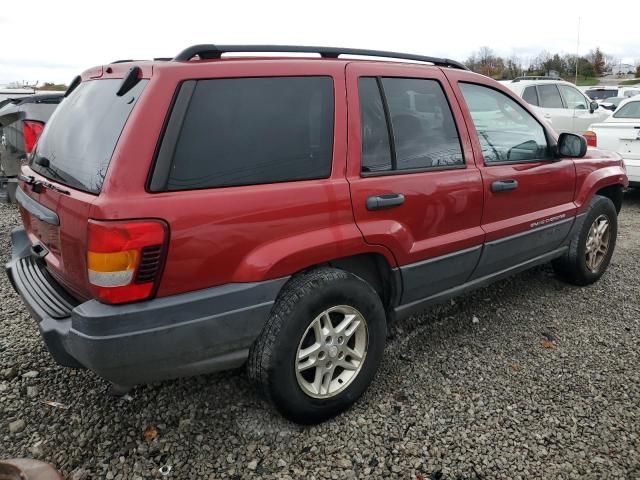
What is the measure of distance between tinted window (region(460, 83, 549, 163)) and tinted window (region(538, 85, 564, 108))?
6.82 metres

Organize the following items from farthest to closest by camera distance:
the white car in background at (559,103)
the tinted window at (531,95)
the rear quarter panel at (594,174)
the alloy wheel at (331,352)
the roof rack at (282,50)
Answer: the white car in background at (559,103), the tinted window at (531,95), the rear quarter panel at (594,174), the alloy wheel at (331,352), the roof rack at (282,50)

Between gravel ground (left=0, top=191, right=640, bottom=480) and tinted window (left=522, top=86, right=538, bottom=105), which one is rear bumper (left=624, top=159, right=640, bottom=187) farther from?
gravel ground (left=0, top=191, right=640, bottom=480)

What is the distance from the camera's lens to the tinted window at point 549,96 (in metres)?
9.66

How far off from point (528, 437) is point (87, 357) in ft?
6.65

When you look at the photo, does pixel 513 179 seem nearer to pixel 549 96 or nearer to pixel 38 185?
pixel 38 185

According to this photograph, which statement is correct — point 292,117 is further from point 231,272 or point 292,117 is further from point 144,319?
point 144,319

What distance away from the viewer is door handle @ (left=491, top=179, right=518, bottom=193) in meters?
3.13

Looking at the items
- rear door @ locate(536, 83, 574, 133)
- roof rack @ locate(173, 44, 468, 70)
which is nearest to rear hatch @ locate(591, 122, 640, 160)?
rear door @ locate(536, 83, 574, 133)

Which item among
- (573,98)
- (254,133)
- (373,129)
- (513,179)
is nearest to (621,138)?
(573,98)

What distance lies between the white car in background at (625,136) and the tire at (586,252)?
3.15m

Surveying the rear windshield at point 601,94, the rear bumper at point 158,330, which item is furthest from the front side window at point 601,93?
the rear bumper at point 158,330

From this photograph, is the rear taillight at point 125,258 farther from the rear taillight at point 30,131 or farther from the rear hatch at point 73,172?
the rear taillight at point 30,131

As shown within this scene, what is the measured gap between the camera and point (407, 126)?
2.79 m

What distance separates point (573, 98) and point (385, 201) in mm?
9468
